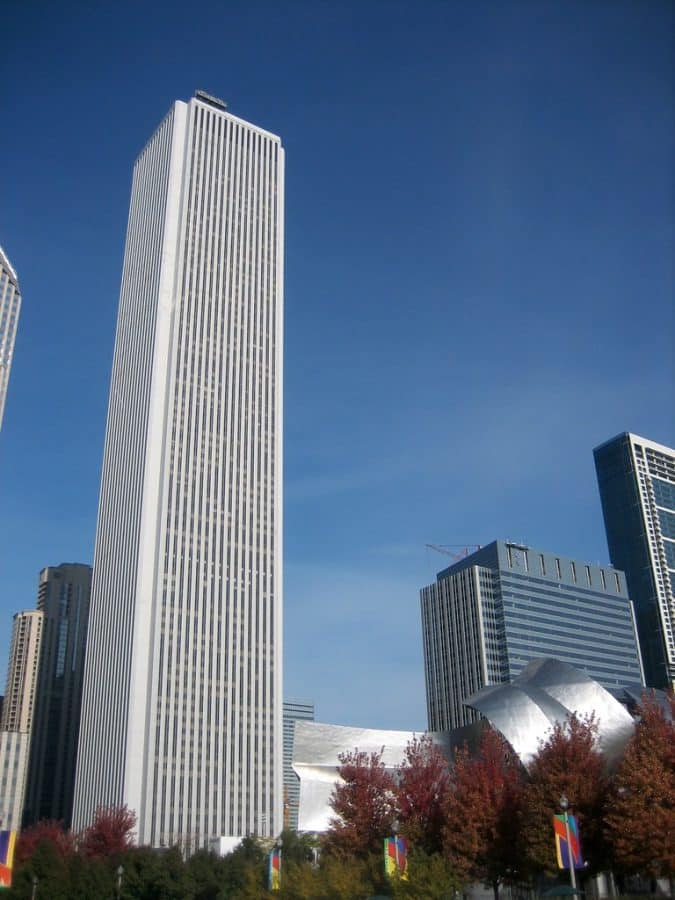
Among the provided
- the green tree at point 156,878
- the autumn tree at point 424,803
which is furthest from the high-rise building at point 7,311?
the autumn tree at point 424,803

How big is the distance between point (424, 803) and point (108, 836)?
3523 cm

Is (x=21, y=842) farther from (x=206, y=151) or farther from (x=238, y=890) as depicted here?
(x=206, y=151)

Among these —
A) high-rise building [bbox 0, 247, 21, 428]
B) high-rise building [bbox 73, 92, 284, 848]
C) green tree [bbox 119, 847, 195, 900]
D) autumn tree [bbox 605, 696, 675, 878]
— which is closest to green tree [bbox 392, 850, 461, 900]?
autumn tree [bbox 605, 696, 675, 878]

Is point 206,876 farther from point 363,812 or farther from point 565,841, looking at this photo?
point 565,841

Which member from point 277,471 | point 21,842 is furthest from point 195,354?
point 21,842

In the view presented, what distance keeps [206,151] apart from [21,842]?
86.8 m

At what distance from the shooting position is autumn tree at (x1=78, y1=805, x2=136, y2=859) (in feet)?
251

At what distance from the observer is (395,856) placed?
161ft

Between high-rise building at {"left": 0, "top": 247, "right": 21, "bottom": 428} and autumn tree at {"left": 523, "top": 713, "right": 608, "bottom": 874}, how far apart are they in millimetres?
120765

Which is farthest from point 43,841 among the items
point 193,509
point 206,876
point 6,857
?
point 193,509

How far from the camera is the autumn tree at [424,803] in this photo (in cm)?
5488

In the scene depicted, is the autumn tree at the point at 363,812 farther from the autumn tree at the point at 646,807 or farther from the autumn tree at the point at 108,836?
the autumn tree at the point at 108,836

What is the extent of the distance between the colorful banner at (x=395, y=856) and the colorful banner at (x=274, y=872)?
656 cm

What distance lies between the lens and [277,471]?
4525 inches
